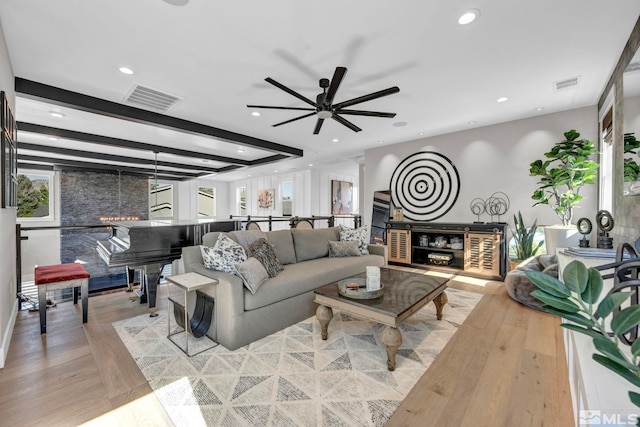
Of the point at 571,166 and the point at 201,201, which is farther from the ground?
the point at 571,166

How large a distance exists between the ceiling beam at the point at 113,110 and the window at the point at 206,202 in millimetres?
6829

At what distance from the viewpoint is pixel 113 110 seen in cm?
362

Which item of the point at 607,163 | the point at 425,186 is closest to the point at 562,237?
the point at 607,163

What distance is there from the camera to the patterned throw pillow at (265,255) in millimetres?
2854

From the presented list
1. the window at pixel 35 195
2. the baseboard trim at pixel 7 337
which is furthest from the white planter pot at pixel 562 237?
the window at pixel 35 195

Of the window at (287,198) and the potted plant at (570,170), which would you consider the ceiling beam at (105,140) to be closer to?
the window at (287,198)

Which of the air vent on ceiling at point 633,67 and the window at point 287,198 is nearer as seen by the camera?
the air vent on ceiling at point 633,67

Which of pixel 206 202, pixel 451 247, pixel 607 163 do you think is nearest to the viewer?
pixel 607 163

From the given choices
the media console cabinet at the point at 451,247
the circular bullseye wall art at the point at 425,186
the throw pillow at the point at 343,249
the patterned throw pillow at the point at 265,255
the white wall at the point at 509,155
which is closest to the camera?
the patterned throw pillow at the point at 265,255

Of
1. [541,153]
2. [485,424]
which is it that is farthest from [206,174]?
[485,424]

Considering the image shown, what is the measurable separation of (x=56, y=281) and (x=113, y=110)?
2.25m

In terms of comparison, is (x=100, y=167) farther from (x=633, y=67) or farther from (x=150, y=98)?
(x=633, y=67)

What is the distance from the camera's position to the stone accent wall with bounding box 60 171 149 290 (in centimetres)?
760

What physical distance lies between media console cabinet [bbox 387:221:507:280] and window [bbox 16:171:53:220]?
364 inches
